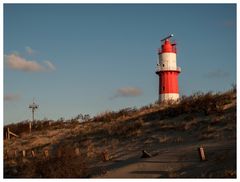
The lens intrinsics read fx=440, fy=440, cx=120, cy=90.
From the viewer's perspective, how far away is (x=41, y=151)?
2300 centimetres

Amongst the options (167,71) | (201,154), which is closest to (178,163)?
(201,154)

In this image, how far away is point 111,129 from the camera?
23578mm

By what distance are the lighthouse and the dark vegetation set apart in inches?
368

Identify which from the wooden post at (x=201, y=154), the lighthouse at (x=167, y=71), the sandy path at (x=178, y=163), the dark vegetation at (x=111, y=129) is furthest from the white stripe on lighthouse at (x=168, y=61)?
the wooden post at (x=201, y=154)

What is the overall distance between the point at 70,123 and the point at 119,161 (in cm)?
1365

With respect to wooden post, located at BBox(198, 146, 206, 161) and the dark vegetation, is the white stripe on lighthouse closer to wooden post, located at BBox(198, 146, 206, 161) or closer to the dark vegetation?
the dark vegetation

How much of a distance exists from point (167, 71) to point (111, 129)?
17189mm

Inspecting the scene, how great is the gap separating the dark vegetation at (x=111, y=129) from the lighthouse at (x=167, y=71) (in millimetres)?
9352

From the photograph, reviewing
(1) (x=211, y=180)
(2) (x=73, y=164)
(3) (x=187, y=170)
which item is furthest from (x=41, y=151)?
(1) (x=211, y=180)

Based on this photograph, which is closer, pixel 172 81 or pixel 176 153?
pixel 176 153

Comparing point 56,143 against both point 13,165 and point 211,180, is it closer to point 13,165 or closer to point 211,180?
point 13,165

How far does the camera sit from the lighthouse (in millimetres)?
39125

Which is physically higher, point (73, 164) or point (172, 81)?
point (172, 81)

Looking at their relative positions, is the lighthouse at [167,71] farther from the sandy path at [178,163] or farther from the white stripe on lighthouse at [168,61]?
the sandy path at [178,163]
